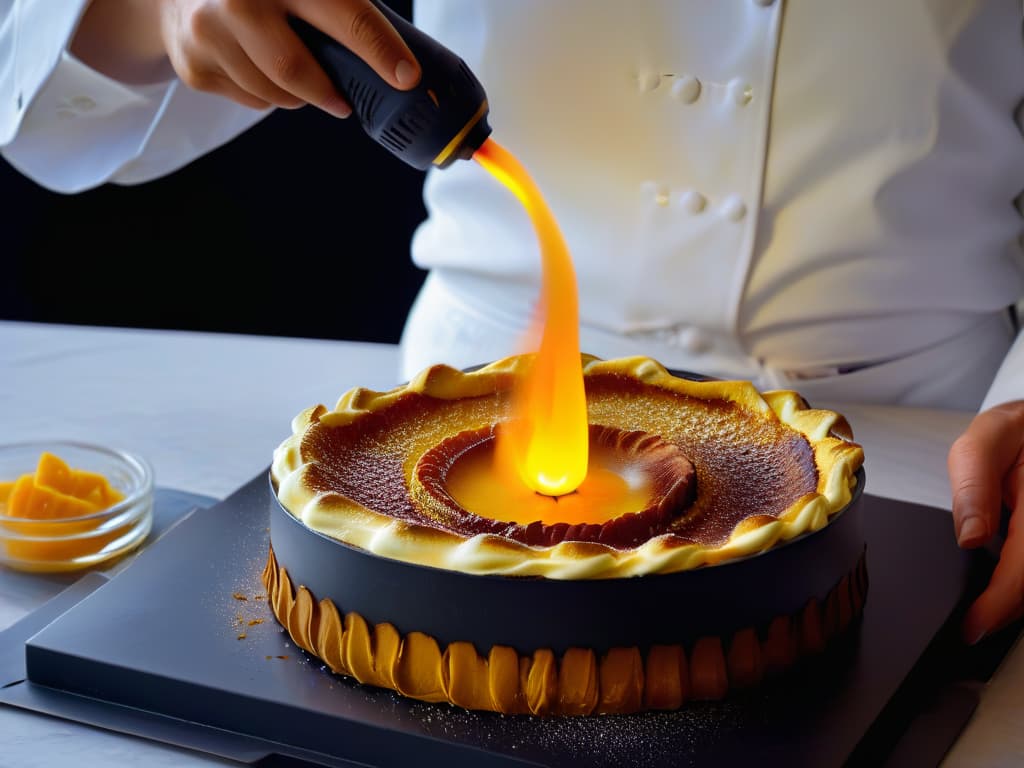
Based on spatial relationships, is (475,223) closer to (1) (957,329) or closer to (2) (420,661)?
(1) (957,329)

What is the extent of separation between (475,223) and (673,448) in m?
0.60

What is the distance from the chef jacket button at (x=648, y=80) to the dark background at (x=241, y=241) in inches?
65.3

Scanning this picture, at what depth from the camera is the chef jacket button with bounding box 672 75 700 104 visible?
4.59ft

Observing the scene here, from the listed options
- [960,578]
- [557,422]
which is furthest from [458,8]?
[960,578]

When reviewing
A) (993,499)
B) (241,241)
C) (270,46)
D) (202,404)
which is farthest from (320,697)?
(241,241)

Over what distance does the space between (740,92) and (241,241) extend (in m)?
1.99

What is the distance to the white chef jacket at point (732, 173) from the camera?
54.1 inches

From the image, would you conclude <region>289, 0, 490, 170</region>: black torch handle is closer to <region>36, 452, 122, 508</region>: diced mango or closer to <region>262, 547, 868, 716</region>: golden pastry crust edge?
<region>262, 547, 868, 716</region>: golden pastry crust edge

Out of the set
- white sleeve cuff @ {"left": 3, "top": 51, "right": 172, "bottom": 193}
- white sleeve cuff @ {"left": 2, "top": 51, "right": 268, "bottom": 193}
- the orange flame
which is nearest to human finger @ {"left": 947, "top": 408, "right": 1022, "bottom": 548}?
the orange flame

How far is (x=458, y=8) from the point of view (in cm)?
152

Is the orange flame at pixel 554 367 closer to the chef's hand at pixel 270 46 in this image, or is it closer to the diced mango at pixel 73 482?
the chef's hand at pixel 270 46

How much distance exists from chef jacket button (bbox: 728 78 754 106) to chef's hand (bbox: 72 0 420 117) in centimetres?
50

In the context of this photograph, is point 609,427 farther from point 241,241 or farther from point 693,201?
point 241,241

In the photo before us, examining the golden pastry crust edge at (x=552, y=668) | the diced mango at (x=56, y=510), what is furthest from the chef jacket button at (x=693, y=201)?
the diced mango at (x=56, y=510)
